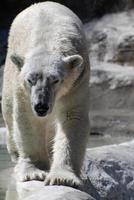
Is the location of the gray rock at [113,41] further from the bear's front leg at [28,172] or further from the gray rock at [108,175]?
the bear's front leg at [28,172]

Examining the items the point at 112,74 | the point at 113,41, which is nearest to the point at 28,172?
the point at 112,74

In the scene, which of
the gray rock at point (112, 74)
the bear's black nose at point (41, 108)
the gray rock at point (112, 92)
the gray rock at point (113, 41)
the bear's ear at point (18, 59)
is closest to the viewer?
the bear's black nose at point (41, 108)

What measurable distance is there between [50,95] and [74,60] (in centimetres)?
36

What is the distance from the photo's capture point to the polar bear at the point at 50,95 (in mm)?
4996

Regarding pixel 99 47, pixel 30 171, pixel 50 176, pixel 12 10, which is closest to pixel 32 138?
pixel 30 171

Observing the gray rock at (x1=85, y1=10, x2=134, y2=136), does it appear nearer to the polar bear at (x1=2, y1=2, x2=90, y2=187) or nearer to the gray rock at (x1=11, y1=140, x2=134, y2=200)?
the gray rock at (x1=11, y1=140, x2=134, y2=200)

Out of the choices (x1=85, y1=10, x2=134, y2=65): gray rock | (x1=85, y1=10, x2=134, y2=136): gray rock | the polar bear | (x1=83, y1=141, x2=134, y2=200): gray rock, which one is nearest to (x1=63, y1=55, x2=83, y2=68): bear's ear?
the polar bear

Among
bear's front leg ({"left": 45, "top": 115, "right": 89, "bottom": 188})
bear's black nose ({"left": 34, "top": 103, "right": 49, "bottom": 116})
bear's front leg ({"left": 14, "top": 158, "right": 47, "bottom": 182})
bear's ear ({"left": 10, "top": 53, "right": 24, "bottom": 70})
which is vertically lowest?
bear's front leg ({"left": 14, "top": 158, "right": 47, "bottom": 182})

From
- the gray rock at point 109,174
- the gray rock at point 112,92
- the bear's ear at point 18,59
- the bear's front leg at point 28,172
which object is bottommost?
the gray rock at point 112,92

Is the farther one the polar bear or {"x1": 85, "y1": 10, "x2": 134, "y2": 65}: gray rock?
{"x1": 85, "y1": 10, "x2": 134, "y2": 65}: gray rock

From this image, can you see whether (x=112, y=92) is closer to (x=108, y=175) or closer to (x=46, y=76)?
(x=108, y=175)

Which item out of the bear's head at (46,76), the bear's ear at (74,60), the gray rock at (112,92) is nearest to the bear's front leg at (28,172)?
the bear's head at (46,76)

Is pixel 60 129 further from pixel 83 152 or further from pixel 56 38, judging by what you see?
pixel 56 38

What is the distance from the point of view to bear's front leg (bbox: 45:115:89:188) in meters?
5.05
